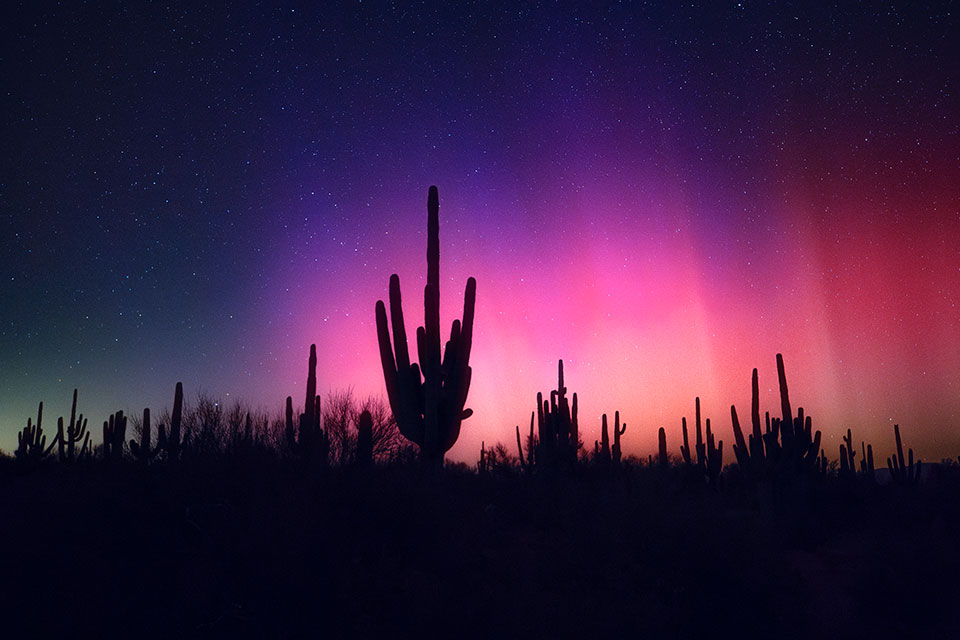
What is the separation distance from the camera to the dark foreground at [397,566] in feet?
26.8

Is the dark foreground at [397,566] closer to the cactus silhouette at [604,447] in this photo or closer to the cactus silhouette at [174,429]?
the cactus silhouette at [174,429]

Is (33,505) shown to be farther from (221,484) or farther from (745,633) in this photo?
(745,633)

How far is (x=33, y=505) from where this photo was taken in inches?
→ 427

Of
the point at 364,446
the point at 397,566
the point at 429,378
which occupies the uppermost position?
the point at 429,378

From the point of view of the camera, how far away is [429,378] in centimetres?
1413

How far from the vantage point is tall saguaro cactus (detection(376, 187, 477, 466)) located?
14016 mm

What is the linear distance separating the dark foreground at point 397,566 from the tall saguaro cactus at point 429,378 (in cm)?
89

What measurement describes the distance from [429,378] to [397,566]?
5.31 metres

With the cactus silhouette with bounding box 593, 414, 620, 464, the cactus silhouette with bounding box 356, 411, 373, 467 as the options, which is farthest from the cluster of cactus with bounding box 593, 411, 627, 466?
the cactus silhouette with bounding box 356, 411, 373, 467

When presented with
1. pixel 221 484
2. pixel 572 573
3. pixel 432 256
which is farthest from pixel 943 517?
pixel 221 484

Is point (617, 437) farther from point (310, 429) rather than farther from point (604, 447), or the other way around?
point (310, 429)

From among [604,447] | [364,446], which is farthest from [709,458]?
[364,446]

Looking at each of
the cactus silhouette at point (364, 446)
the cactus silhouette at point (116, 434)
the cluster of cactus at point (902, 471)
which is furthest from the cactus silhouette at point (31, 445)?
the cluster of cactus at point (902, 471)

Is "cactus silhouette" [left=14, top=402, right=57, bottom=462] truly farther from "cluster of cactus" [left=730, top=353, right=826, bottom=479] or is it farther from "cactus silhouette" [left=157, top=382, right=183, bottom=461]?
"cluster of cactus" [left=730, top=353, right=826, bottom=479]
